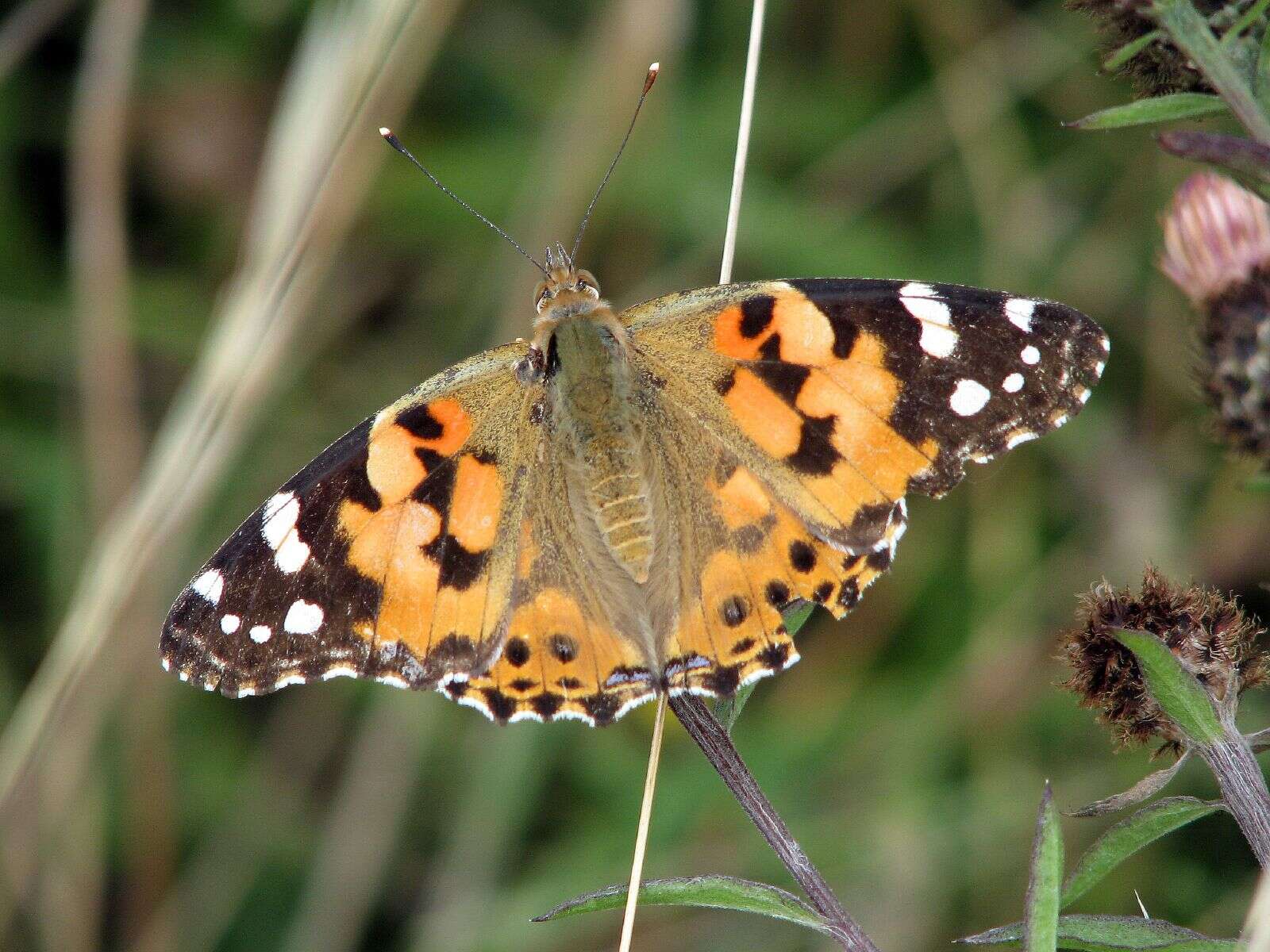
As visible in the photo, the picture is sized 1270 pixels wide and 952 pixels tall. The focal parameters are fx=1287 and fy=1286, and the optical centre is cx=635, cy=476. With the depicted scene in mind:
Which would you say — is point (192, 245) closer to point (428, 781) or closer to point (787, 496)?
point (428, 781)

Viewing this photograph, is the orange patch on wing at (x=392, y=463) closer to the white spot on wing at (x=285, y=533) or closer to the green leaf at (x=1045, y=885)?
the white spot on wing at (x=285, y=533)

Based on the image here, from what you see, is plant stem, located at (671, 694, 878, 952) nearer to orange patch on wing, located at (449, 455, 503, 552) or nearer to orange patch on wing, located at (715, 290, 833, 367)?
orange patch on wing, located at (449, 455, 503, 552)

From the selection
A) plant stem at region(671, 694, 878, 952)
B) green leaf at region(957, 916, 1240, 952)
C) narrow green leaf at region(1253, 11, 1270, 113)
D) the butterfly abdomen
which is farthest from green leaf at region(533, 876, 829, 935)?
narrow green leaf at region(1253, 11, 1270, 113)

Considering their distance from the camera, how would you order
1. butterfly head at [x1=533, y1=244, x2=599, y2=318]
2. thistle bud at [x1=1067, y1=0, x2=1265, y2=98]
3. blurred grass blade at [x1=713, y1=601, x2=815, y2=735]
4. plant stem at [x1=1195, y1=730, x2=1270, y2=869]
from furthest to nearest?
butterfly head at [x1=533, y1=244, x2=599, y2=318]
blurred grass blade at [x1=713, y1=601, x2=815, y2=735]
thistle bud at [x1=1067, y1=0, x2=1265, y2=98]
plant stem at [x1=1195, y1=730, x2=1270, y2=869]

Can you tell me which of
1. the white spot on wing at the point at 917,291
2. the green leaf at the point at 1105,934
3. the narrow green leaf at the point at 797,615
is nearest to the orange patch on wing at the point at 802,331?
the white spot on wing at the point at 917,291

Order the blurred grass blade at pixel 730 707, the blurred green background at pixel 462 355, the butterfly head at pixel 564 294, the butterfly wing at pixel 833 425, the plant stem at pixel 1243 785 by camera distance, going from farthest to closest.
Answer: the blurred green background at pixel 462 355 → the butterfly head at pixel 564 294 → the butterfly wing at pixel 833 425 → the blurred grass blade at pixel 730 707 → the plant stem at pixel 1243 785

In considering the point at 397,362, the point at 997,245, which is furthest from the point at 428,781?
the point at 997,245
